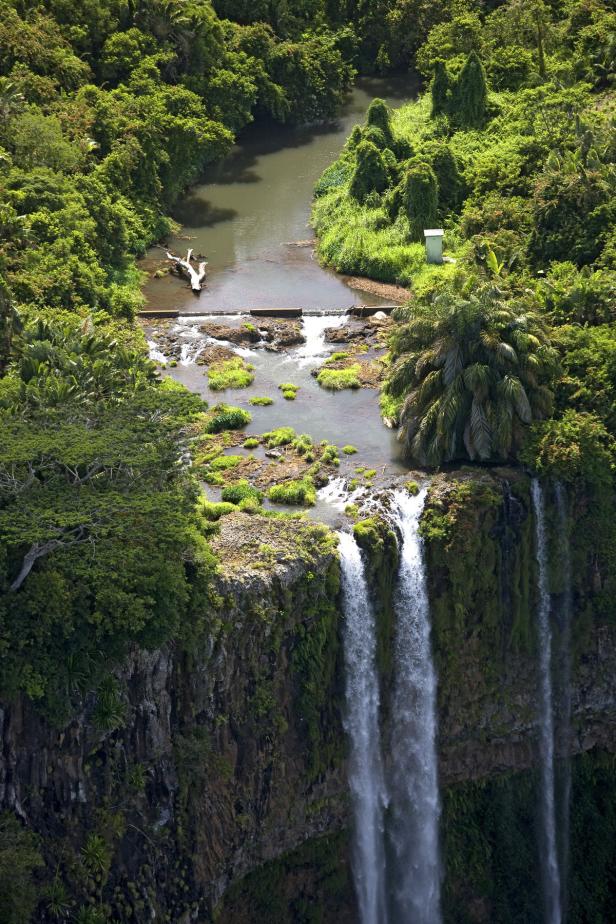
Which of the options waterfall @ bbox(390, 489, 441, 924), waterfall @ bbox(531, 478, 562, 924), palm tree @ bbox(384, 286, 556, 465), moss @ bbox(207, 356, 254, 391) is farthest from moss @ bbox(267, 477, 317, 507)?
moss @ bbox(207, 356, 254, 391)

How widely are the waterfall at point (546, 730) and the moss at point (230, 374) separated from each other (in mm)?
13808

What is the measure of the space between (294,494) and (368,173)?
27671mm

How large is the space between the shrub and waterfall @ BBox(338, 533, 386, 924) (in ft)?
13.1

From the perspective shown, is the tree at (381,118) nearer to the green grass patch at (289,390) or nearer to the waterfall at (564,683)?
the green grass patch at (289,390)

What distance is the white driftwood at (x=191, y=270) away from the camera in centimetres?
6469

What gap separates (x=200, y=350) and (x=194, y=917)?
80.0 ft

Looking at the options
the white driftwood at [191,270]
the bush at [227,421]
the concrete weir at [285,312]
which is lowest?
the bush at [227,421]

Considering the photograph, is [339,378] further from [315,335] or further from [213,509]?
[213,509]

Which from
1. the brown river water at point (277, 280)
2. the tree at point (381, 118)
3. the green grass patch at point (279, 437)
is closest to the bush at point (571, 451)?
the brown river water at point (277, 280)

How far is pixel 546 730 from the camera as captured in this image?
4862 cm

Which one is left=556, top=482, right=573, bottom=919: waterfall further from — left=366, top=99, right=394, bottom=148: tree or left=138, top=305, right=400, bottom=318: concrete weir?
left=366, top=99, right=394, bottom=148: tree

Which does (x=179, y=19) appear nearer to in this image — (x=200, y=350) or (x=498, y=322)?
(x=200, y=350)

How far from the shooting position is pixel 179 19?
77.2 m

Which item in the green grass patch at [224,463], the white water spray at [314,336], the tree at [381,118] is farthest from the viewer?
the tree at [381,118]
